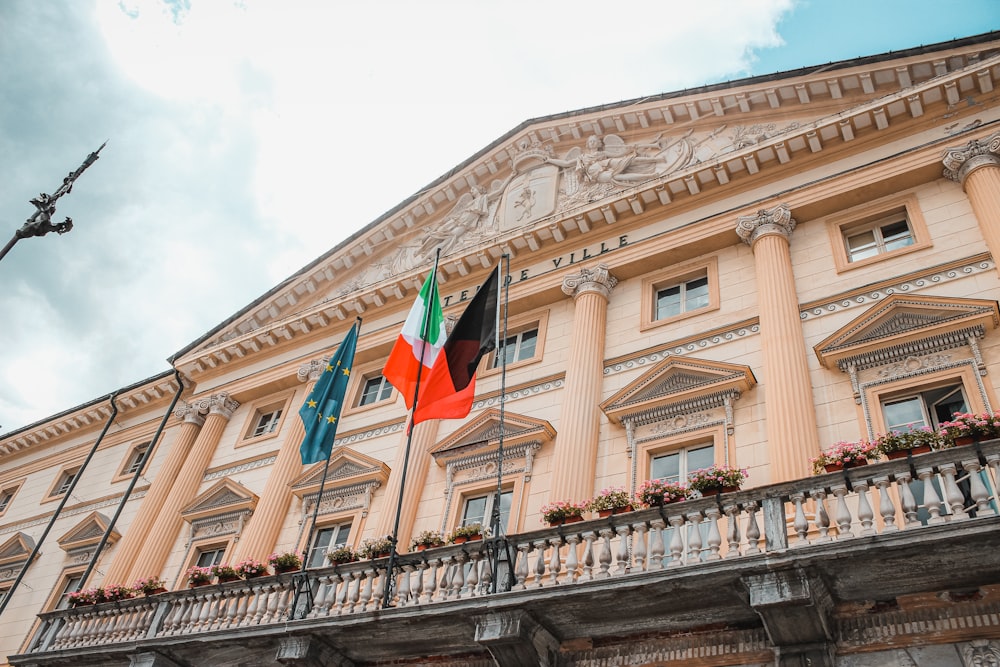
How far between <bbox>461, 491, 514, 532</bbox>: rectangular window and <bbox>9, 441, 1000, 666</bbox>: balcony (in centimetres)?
280

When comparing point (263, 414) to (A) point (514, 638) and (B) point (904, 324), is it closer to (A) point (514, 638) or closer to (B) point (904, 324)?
(A) point (514, 638)

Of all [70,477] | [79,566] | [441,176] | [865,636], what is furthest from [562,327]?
[70,477]

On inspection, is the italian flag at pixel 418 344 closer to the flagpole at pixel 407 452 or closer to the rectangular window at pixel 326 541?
the flagpole at pixel 407 452

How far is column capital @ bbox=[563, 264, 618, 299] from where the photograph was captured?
62.6 ft

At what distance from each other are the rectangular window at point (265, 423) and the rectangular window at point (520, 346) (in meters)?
8.11

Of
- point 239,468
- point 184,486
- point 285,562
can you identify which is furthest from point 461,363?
point 184,486

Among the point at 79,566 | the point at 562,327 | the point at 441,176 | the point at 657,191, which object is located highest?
the point at 441,176

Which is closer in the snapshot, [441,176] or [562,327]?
[562,327]

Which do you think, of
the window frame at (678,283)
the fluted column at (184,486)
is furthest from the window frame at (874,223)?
the fluted column at (184,486)

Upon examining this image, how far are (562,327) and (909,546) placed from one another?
36.9ft

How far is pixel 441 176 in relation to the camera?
25.5 meters

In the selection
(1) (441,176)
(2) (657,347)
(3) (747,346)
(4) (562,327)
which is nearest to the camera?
(3) (747,346)

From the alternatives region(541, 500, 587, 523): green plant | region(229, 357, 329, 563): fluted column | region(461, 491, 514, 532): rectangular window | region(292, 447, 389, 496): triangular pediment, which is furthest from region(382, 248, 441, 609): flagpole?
region(229, 357, 329, 563): fluted column

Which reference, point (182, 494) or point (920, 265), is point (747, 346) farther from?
point (182, 494)
